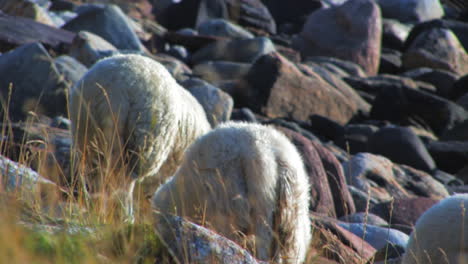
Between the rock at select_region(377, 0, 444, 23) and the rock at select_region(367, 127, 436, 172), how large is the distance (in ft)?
74.7

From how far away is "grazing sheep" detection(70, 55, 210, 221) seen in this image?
5.72m

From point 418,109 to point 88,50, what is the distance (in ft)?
29.8

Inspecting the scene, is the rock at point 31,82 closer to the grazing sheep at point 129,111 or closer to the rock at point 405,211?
the grazing sheep at point 129,111

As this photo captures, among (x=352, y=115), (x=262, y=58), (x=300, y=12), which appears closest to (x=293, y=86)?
(x=262, y=58)

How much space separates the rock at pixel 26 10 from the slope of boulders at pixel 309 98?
47 mm

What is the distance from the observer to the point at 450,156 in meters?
14.0

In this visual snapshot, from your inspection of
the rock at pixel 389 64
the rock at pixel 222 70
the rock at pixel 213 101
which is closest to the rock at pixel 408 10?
the rock at pixel 389 64

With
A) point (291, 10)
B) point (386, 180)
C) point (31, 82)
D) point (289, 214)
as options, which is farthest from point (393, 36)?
point (289, 214)

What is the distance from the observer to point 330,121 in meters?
14.3

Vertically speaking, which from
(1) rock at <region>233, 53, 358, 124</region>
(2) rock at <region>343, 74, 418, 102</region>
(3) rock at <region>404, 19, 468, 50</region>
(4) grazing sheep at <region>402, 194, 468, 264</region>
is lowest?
(3) rock at <region>404, 19, 468, 50</region>

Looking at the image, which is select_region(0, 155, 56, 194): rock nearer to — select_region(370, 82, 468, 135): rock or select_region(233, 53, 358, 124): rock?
select_region(233, 53, 358, 124): rock

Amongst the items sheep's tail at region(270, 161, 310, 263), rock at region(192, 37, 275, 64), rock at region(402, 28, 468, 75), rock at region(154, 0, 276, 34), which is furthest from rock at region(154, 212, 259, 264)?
rock at region(154, 0, 276, 34)

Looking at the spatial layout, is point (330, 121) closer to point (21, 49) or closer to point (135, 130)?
point (21, 49)

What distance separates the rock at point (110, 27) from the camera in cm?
1598
